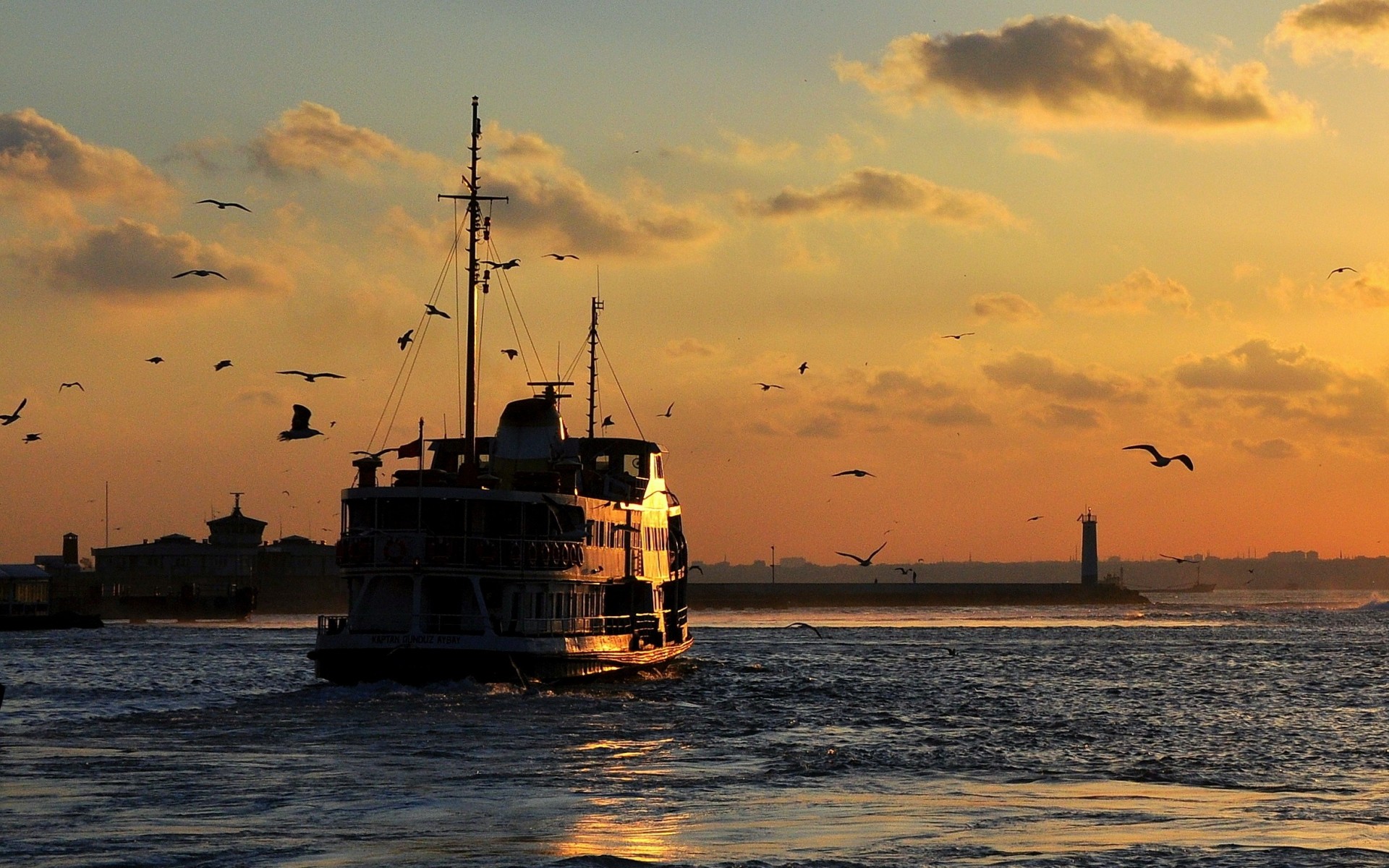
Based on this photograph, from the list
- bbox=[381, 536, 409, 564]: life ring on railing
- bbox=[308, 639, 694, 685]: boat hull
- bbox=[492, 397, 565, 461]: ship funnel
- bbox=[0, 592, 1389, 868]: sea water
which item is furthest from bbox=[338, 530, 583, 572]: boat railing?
bbox=[492, 397, 565, 461]: ship funnel

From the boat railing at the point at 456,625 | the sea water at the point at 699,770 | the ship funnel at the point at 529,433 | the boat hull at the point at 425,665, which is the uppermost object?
the ship funnel at the point at 529,433

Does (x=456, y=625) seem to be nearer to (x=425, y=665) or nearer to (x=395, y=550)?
(x=425, y=665)

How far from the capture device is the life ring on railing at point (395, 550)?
162ft

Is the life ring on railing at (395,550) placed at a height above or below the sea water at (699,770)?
above

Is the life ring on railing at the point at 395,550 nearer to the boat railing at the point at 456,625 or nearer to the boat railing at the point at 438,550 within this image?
the boat railing at the point at 438,550

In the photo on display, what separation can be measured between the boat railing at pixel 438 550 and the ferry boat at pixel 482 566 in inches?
Result: 1.5

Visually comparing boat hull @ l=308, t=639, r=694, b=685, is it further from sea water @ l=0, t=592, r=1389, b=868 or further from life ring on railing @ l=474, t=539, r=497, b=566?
life ring on railing @ l=474, t=539, r=497, b=566

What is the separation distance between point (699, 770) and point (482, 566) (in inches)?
709

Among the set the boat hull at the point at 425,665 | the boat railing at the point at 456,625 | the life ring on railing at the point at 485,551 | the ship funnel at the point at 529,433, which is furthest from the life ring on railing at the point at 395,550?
the ship funnel at the point at 529,433

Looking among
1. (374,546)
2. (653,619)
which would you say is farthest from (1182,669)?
(374,546)

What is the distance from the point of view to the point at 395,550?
49.3 meters

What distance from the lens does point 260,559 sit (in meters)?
181

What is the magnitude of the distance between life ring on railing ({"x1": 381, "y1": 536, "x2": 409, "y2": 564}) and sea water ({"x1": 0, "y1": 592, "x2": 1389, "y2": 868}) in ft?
11.8

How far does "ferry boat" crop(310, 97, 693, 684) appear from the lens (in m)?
49.3
